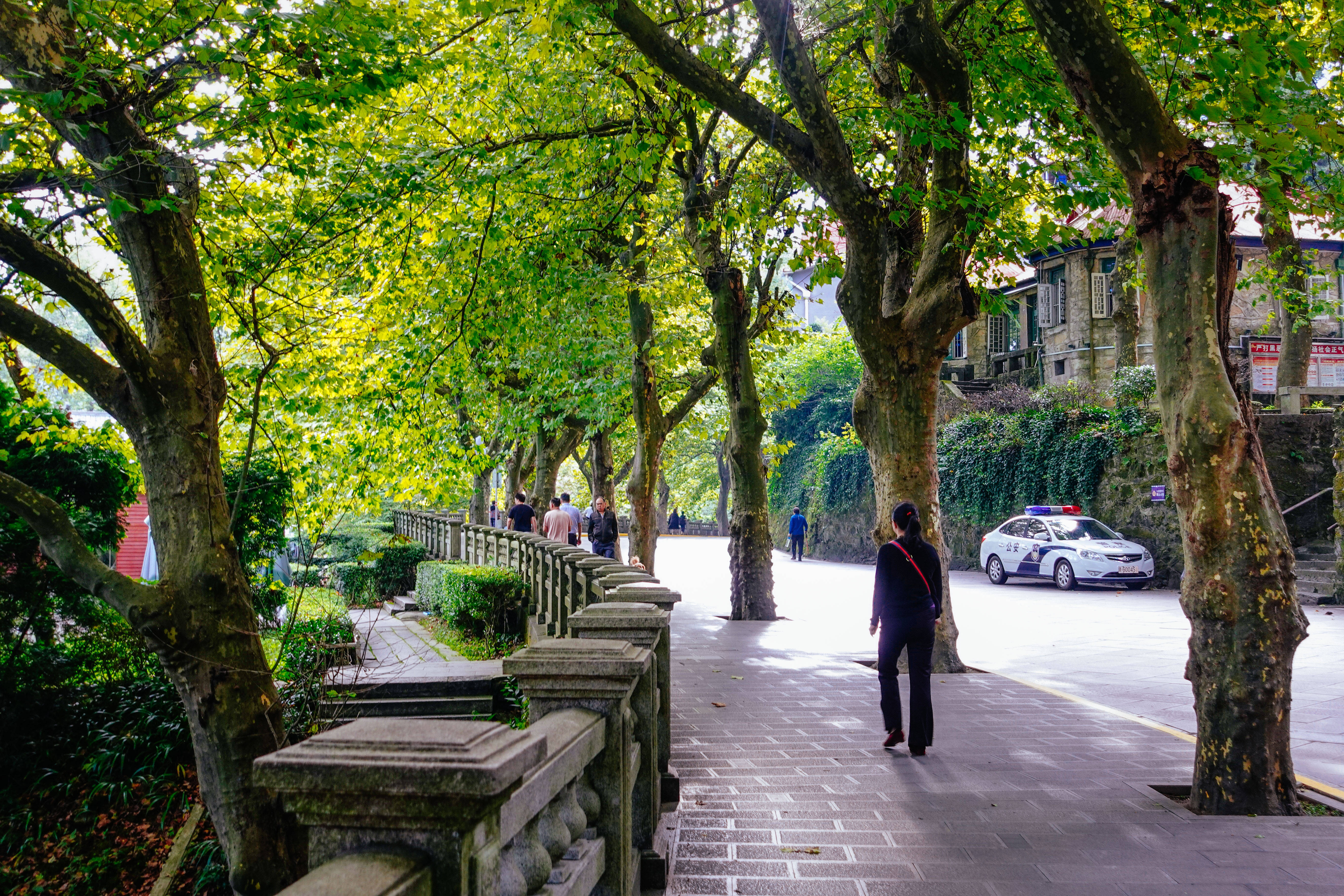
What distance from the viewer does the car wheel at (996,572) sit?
23.3 meters

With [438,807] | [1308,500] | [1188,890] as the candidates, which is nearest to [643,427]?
[1188,890]

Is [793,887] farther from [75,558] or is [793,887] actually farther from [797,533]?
[797,533]

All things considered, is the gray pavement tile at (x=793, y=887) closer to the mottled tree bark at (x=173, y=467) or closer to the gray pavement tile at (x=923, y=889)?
the gray pavement tile at (x=923, y=889)

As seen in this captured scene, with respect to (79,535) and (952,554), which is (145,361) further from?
(952,554)

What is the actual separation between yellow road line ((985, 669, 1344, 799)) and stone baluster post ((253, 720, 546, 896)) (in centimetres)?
621

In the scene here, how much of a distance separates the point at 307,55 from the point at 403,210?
455 cm

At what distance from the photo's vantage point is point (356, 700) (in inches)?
347

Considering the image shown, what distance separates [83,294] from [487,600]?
8732 mm

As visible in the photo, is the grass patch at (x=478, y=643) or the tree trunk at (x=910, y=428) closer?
the tree trunk at (x=910, y=428)

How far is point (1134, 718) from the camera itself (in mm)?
8250

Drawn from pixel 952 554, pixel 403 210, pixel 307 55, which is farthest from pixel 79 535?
pixel 952 554

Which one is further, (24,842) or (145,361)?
(24,842)

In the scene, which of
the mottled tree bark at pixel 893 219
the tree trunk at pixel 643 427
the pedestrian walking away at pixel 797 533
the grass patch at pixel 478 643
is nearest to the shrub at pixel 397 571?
the tree trunk at pixel 643 427

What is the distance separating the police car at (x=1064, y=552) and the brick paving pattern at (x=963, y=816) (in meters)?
13.2
